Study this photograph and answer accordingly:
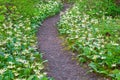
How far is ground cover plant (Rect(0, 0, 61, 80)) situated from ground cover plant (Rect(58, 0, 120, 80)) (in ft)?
5.14

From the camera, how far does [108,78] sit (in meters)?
7.43

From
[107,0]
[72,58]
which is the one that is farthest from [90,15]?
[72,58]

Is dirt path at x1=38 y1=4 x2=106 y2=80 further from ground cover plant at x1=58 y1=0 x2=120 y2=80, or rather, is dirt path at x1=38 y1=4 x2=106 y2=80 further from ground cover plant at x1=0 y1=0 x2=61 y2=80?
ground cover plant at x1=0 y1=0 x2=61 y2=80

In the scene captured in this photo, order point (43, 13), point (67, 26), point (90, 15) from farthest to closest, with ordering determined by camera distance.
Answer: point (43, 13) < point (90, 15) < point (67, 26)

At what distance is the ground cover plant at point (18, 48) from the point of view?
7.01m

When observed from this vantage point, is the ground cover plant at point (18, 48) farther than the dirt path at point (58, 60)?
No

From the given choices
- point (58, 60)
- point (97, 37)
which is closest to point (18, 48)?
point (58, 60)

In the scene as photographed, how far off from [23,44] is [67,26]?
425cm

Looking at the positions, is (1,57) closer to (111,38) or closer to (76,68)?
(76,68)

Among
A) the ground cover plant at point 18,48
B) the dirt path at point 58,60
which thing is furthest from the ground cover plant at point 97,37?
the ground cover plant at point 18,48

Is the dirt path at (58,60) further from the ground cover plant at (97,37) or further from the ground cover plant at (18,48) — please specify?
the ground cover plant at (18,48)

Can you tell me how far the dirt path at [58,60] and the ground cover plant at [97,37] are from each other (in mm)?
337

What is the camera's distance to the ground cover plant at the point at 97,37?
7902mm

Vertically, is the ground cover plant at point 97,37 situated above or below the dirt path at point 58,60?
above
